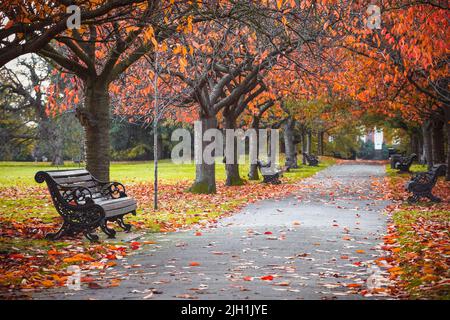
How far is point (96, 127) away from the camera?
572 inches

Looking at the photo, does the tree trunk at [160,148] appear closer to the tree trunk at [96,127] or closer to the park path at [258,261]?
the tree trunk at [96,127]

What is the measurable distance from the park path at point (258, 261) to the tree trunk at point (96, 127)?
3062mm

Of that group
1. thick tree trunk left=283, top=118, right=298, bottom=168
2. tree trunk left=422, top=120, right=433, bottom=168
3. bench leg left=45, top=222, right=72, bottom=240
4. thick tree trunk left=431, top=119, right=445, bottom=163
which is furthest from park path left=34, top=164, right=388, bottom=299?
thick tree trunk left=283, top=118, right=298, bottom=168

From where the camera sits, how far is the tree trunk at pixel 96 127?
14.4m

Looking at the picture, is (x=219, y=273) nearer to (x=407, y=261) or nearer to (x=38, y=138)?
(x=407, y=261)

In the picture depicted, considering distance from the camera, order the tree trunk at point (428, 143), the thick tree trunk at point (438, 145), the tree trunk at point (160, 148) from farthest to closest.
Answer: the tree trunk at point (160, 148) < the tree trunk at point (428, 143) < the thick tree trunk at point (438, 145)

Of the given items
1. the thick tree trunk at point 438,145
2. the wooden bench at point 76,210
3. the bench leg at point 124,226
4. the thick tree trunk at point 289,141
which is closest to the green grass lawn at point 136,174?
the thick tree trunk at point 289,141

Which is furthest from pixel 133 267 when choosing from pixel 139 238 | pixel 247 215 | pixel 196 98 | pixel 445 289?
pixel 196 98

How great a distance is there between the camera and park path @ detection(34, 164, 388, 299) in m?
7.09

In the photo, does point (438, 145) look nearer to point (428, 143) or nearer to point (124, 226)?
point (428, 143)

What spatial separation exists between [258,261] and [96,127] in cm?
670

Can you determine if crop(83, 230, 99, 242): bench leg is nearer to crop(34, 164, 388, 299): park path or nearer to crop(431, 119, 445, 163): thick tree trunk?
crop(34, 164, 388, 299): park path

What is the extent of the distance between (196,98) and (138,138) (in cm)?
4318

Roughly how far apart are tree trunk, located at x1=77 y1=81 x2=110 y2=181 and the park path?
3062 millimetres
